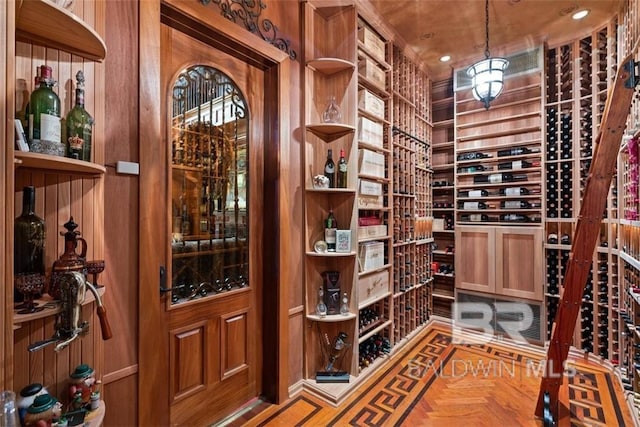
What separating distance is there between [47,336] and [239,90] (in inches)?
70.3

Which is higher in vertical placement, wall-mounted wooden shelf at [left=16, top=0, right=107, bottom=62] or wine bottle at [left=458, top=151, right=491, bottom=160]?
wine bottle at [left=458, top=151, right=491, bottom=160]

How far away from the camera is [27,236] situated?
1072 mm

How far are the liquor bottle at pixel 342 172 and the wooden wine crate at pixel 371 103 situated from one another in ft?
1.78

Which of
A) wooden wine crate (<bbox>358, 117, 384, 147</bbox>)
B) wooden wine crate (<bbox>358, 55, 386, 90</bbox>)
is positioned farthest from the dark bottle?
wooden wine crate (<bbox>358, 55, 386, 90</bbox>)

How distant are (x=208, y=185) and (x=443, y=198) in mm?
3352

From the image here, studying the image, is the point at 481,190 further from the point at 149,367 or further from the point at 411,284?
the point at 149,367

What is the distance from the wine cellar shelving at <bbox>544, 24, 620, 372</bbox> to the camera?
292 centimetres

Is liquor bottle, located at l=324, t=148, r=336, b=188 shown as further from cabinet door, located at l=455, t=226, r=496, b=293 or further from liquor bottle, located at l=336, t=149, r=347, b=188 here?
cabinet door, located at l=455, t=226, r=496, b=293

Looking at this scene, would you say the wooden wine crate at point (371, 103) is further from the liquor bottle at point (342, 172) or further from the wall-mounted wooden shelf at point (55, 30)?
the wall-mounted wooden shelf at point (55, 30)

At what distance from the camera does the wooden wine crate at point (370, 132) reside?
8.88ft

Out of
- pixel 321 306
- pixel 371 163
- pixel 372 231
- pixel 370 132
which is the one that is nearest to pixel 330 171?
pixel 371 163

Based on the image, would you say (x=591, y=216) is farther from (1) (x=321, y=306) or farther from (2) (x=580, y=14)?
(2) (x=580, y=14)

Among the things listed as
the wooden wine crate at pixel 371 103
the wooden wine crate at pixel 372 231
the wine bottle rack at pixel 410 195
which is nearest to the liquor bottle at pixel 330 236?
the wooden wine crate at pixel 372 231

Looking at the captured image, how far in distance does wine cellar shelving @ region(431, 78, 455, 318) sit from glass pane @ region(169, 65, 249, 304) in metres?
2.95
